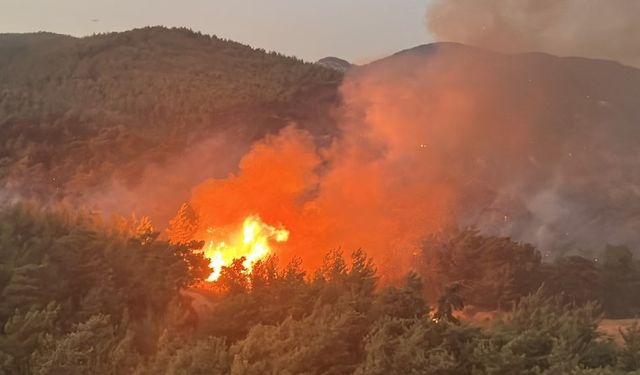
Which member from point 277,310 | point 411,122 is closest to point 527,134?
point 411,122

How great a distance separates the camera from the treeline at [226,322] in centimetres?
1262

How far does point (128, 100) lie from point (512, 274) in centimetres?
4618

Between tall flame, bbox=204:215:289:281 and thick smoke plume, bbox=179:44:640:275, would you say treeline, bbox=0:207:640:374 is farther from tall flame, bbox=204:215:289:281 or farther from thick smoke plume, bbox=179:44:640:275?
thick smoke plume, bbox=179:44:640:275

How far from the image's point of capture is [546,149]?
5834 centimetres

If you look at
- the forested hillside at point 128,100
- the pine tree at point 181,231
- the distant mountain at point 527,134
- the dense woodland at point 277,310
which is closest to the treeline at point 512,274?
the dense woodland at point 277,310

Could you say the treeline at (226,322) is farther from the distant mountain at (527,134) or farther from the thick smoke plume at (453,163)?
the distant mountain at (527,134)

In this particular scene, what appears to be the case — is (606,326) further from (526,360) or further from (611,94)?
(611,94)

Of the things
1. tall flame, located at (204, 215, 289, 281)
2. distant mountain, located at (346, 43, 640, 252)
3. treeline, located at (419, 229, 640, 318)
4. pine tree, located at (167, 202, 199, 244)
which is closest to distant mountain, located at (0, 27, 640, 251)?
distant mountain, located at (346, 43, 640, 252)

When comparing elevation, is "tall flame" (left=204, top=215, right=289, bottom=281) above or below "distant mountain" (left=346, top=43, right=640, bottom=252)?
below

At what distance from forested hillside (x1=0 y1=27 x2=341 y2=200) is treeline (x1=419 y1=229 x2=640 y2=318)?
2034cm

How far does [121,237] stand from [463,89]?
4251 centimetres

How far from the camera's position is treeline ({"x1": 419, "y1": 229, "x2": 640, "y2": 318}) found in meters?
28.8

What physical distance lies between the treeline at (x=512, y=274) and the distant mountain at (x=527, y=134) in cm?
1301

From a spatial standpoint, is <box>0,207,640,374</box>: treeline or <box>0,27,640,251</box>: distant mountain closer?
<box>0,207,640,374</box>: treeline
